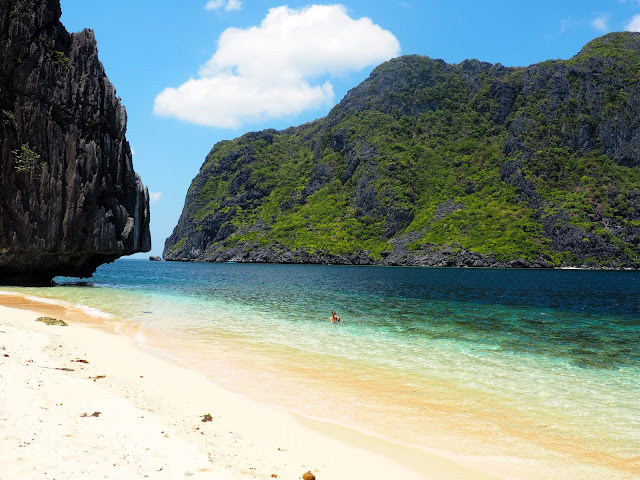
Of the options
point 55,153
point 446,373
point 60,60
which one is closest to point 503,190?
point 60,60

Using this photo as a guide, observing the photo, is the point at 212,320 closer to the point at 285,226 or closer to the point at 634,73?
the point at 285,226

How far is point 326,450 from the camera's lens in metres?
7.71

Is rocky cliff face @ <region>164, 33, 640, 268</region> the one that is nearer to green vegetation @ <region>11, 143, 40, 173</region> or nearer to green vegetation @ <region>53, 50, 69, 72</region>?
green vegetation @ <region>53, 50, 69, 72</region>

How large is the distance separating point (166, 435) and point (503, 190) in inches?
6587

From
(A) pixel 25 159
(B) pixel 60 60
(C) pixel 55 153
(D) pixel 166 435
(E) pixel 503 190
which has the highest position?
(E) pixel 503 190

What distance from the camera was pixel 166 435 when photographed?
715 cm

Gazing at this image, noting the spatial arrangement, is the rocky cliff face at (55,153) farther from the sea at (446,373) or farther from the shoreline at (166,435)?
the shoreline at (166,435)

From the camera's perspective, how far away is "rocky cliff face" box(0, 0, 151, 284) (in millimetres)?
39844

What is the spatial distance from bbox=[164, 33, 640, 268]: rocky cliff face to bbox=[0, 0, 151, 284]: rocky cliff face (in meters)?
107

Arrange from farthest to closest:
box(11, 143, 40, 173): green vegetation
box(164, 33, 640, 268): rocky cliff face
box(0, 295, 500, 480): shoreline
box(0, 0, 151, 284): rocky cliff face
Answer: box(164, 33, 640, 268): rocky cliff face, box(0, 0, 151, 284): rocky cliff face, box(11, 143, 40, 173): green vegetation, box(0, 295, 500, 480): shoreline

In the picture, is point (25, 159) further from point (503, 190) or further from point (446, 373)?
point (503, 190)

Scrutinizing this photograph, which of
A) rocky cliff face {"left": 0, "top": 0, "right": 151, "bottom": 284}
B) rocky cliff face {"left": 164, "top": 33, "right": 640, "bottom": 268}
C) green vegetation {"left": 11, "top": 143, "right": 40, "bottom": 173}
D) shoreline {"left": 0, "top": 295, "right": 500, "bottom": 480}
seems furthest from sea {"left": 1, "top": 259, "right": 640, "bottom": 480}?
rocky cliff face {"left": 164, "top": 33, "right": 640, "bottom": 268}

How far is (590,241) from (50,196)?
465 feet

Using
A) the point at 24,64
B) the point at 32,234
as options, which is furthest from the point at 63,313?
the point at 24,64
